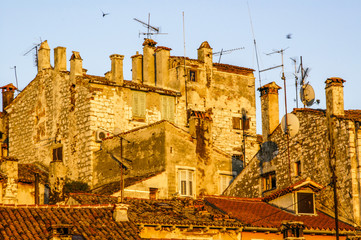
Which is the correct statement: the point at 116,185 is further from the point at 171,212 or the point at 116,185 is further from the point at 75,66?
the point at 75,66

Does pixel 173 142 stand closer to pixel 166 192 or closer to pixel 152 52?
pixel 166 192

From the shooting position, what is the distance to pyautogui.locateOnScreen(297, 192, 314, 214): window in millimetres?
39344

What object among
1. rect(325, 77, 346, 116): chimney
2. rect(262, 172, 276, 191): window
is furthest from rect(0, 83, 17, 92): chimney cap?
rect(325, 77, 346, 116): chimney

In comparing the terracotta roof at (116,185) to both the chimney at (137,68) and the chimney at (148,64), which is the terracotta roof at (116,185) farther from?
the chimney at (137,68)

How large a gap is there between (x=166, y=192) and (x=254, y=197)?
4.22m

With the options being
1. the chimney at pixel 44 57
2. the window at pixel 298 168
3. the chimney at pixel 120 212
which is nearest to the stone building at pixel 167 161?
the window at pixel 298 168

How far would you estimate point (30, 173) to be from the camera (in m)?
49.6

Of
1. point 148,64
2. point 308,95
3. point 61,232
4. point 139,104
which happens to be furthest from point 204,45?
point 61,232

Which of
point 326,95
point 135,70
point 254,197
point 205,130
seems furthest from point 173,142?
point 135,70

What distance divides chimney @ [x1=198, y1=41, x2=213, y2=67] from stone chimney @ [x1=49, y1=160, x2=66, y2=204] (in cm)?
1300

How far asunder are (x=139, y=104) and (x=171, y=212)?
1658 cm

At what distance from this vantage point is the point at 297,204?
1547 inches

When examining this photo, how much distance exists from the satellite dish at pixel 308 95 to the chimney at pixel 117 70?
12881 millimetres

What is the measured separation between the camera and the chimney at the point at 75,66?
52156mm
